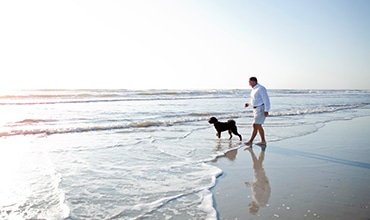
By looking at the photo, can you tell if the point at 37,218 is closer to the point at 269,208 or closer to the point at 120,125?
the point at 269,208

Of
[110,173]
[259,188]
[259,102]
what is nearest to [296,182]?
[259,188]

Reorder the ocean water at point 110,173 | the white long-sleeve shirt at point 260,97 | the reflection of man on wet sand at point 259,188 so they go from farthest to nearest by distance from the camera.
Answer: the white long-sleeve shirt at point 260,97 → the reflection of man on wet sand at point 259,188 → the ocean water at point 110,173

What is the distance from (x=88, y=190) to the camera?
180 inches

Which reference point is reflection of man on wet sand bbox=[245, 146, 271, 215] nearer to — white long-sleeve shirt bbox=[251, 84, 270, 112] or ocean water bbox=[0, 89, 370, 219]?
ocean water bbox=[0, 89, 370, 219]

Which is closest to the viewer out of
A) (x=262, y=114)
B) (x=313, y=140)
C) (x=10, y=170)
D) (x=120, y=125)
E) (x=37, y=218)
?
(x=37, y=218)

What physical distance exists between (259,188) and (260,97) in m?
4.05

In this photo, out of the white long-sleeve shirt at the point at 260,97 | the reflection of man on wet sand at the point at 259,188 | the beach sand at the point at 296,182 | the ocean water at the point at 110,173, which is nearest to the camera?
the beach sand at the point at 296,182

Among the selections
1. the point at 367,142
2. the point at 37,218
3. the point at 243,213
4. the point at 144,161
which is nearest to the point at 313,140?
the point at 367,142

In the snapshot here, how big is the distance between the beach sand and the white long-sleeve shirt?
1222 millimetres

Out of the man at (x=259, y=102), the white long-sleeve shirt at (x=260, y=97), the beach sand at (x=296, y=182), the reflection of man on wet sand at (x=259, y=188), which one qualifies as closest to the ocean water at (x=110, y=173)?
the beach sand at (x=296, y=182)

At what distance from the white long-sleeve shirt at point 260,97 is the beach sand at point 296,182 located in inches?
48.1

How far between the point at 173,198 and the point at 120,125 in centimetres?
857

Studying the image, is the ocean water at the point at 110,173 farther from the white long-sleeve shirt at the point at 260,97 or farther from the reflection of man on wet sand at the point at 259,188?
the white long-sleeve shirt at the point at 260,97

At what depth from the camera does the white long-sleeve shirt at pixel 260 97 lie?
319 inches
